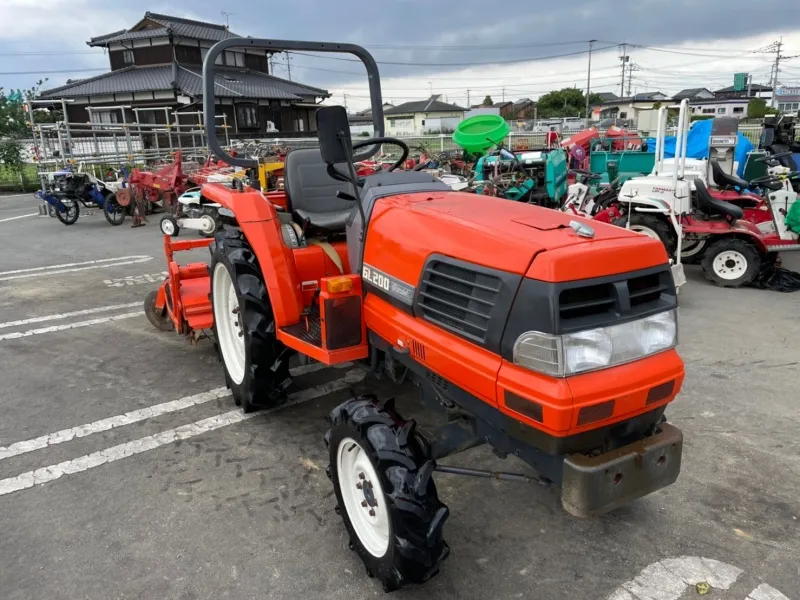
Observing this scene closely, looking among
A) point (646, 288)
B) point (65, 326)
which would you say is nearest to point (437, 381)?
point (646, 288)

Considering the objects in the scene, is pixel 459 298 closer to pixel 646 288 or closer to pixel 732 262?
pixel 646 288

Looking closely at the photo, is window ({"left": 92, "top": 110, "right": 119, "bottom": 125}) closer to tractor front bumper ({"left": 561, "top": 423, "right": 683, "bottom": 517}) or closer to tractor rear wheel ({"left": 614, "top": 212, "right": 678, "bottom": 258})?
tractor rear wheel ({"left": 614, "top": 212, "right": 678, "bottom": 258})

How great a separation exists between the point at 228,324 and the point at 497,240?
2.31m

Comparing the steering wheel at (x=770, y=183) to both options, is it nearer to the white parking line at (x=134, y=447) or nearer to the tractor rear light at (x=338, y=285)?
the white parking line at (x=134, y=447)

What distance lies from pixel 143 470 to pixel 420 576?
5.49 ft

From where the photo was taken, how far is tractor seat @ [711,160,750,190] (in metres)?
6.97

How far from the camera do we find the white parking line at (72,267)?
7391 millimetres

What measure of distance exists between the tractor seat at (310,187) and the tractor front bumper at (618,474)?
2130 millimetres

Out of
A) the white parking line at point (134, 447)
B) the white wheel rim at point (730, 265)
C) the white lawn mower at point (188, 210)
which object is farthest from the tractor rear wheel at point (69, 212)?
the white wheel rim at point (730, 265)

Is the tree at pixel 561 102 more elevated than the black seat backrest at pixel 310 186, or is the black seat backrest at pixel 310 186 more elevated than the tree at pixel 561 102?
the tree at pixel 561 102

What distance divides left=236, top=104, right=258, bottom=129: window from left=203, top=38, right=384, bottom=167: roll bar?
2422 centimetres

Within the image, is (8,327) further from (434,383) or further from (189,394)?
(434,383)

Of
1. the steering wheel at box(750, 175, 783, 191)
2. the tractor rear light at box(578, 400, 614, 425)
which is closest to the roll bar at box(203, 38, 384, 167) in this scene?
the tractor rear light at box(578, 400, 614, 425)

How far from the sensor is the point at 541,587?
2.19 metres
